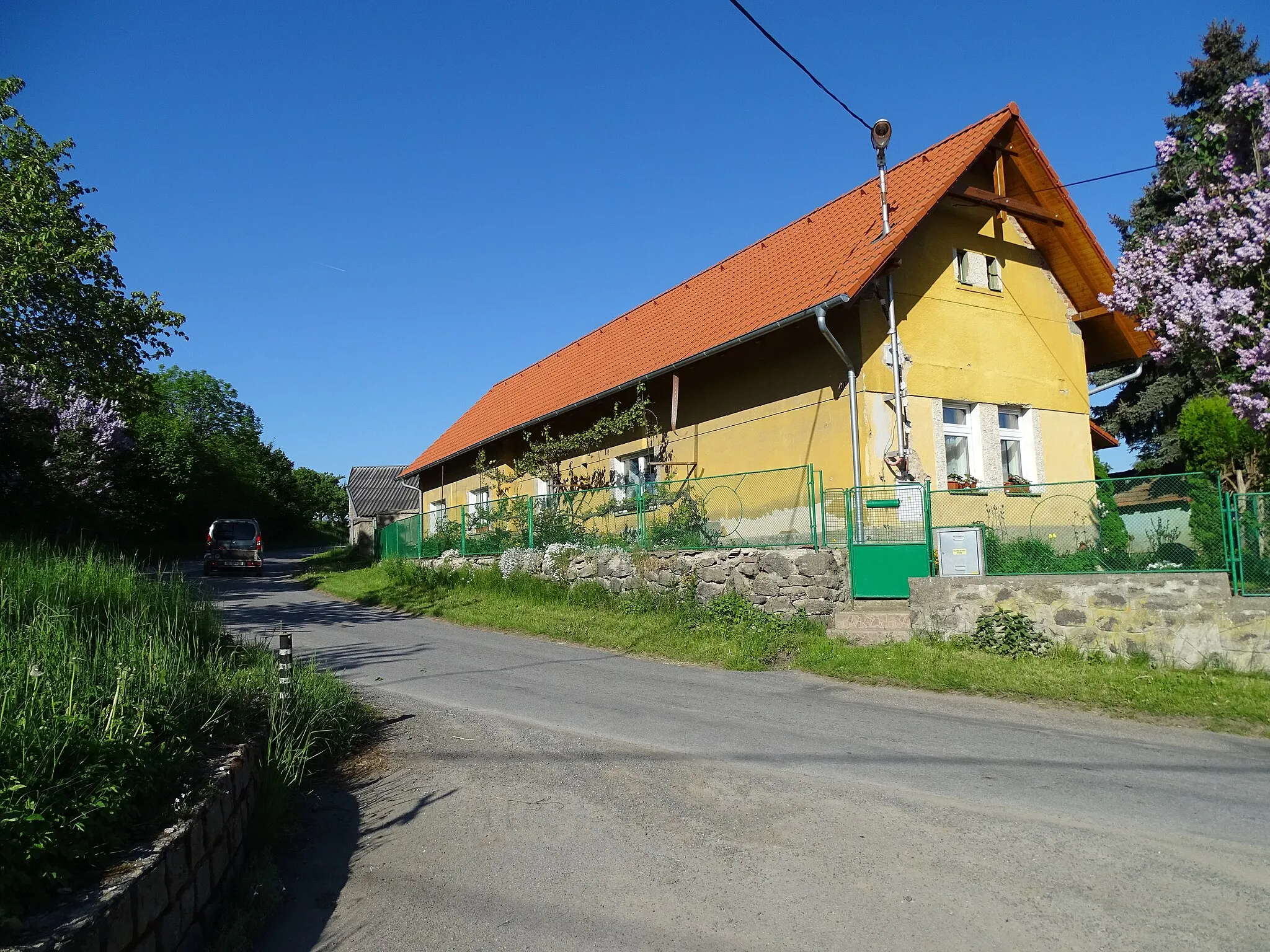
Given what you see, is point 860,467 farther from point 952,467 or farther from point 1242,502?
point 1242,502

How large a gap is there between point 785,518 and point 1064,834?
7.53 metres

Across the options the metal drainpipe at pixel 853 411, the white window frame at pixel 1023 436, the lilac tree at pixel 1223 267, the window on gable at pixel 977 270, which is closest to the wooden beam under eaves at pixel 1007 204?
the window on gable at pixel 977 270

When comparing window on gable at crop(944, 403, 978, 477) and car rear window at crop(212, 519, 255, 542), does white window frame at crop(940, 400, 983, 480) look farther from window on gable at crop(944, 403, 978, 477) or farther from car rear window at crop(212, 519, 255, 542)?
car rear window at crop(212, 519, 255, 542)

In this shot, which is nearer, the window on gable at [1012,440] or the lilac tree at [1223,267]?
the lilac tree at [1223,267]

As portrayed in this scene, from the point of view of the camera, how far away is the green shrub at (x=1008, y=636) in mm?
9539

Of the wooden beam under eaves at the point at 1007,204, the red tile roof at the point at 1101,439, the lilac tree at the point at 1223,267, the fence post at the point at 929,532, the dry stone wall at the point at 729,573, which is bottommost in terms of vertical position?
the dry stone wall at the point at 729,573

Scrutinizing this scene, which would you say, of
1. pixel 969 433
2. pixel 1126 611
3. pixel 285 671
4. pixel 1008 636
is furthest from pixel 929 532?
pixel 285 671

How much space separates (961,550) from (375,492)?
46401 mm

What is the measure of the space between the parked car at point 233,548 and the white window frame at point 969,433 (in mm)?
21216

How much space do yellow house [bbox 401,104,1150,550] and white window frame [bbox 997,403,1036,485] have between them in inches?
1.2

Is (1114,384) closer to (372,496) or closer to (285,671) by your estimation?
(285,671)

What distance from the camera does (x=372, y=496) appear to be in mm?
51719

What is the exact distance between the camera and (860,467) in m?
12.1

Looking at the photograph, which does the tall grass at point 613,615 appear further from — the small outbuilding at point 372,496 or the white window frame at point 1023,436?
the small outbuilding at point 372,496
